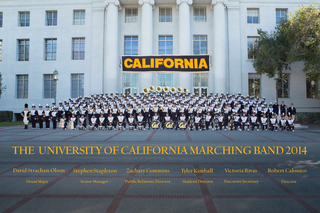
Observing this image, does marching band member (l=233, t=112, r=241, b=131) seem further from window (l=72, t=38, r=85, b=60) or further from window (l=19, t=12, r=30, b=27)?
window (l=19, t=12, r=30, b=27)

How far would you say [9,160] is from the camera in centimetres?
795

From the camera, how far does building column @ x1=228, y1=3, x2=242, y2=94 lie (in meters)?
28.1

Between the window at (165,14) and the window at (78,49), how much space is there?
11109mm

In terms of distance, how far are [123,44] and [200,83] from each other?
1170cm

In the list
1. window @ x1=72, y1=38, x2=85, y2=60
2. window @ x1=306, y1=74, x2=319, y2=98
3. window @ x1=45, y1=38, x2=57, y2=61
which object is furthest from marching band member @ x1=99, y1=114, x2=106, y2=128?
window @ x1=306, y1=74, x2=319, y2=98

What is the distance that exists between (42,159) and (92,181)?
3636mm

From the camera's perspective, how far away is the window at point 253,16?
28.8 m

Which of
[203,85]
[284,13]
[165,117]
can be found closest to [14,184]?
[165,117]

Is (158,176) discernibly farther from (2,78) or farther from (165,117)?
(2,78)

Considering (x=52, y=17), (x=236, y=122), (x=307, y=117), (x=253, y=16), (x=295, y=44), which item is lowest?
(x=236, y=122)

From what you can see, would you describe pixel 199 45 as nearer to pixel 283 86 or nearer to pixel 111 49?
pixel 111 49

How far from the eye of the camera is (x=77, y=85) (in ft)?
97.9

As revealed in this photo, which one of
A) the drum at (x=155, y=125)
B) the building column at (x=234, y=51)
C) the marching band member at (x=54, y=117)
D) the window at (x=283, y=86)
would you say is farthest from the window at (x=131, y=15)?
the window at (x=283, y=86)

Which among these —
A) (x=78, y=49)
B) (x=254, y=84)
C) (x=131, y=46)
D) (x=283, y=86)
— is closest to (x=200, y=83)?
(x=254, y=84)
